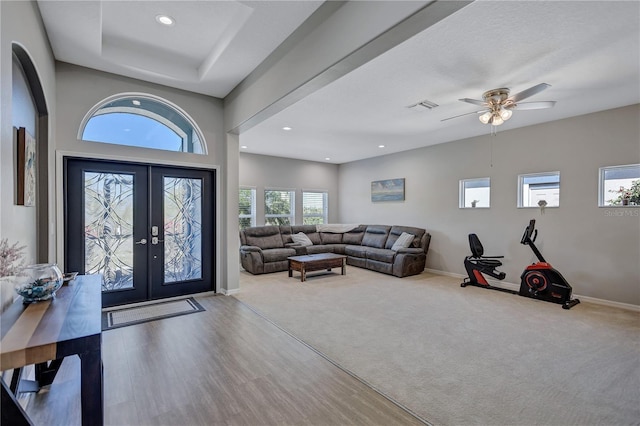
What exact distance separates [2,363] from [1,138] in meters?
1.35

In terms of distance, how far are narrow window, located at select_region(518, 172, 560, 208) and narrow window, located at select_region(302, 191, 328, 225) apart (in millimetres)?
5230

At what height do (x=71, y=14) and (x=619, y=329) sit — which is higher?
(x=71, y=14)

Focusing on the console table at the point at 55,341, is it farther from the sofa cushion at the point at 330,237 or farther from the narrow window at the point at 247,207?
the sofa cushion at the point at 330,237

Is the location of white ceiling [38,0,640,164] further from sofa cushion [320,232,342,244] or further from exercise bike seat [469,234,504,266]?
sofa cushion [320,232,342,244]

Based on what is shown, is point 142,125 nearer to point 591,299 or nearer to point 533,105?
point 533,105

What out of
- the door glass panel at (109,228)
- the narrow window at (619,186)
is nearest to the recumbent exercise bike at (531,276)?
the narrow window at (619,186)

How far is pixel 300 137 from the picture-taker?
612 cm

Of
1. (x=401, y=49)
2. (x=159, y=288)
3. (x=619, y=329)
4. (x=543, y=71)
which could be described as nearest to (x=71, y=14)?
(x=401, y=49)

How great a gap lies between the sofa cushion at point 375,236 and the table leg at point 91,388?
6.46 m

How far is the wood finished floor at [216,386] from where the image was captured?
6.48 feet

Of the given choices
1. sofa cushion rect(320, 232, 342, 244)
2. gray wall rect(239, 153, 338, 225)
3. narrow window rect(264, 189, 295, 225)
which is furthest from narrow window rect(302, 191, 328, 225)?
sofa cushion rect(320, 232, 342, 244)

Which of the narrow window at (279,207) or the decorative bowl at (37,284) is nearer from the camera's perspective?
the decorative bowl at (37,284)

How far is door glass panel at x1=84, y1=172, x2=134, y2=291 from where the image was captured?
3816 mm

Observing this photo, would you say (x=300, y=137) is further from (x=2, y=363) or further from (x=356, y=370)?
(x=2, y=363)
